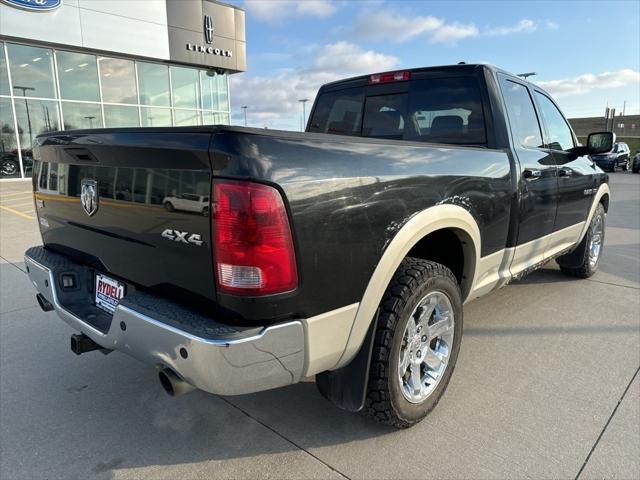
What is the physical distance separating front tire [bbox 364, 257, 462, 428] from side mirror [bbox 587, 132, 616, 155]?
2.62 m

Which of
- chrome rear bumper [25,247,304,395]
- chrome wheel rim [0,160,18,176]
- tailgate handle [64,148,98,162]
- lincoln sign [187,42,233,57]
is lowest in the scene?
chrome rear bumper [25,247,304,395]

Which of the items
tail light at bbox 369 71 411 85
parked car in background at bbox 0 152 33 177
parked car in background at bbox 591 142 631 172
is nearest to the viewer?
tail light at bbox 369 71 411 85

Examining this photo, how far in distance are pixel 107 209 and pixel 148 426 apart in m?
1.19

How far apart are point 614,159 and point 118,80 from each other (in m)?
24.4

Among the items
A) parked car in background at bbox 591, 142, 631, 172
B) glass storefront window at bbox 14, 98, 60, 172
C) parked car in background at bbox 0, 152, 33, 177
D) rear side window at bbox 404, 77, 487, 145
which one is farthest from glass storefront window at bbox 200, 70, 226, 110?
rear side window at bbox 404, 77, 487, 145

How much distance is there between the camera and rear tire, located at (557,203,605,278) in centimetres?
482

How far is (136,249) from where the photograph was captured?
2043mm

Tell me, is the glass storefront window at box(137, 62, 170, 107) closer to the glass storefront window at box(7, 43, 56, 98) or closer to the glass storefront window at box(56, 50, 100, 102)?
the glass storefront window at box(56, 50, 100, 102)

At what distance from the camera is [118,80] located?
57.6ft

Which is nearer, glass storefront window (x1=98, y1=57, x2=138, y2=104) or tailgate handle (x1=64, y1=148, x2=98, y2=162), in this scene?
tailgate handle (x1=64, y1=148, x2=98, y2=162)

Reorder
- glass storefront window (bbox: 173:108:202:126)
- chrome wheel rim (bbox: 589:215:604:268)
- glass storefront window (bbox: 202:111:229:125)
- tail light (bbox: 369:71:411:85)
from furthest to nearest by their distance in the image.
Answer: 1. glass storefront window (bbox: 202:111:229:125)
2. glass storefront window (bbox: 173:108:202:126)
3. chrome wheel rim (bbox: 589:215:604:268)
4. tail light (bbox: 369:71:411:85)

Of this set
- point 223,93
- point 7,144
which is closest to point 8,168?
point 7,144

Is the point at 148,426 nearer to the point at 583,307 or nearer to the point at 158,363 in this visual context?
the point at 158,363

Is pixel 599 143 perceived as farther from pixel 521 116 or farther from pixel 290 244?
pixel 290 244
